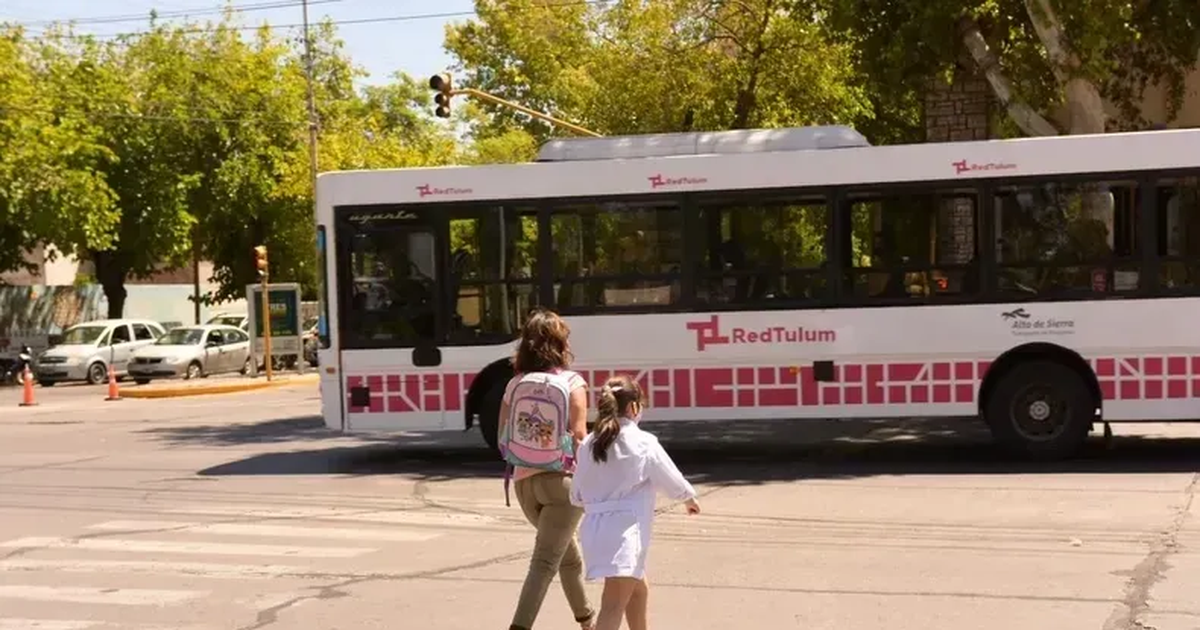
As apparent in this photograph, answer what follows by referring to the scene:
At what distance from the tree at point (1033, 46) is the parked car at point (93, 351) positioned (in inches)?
953

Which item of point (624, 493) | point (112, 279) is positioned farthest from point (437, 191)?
point (112, 279)

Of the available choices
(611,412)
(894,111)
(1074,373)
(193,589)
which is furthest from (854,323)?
(894,111)

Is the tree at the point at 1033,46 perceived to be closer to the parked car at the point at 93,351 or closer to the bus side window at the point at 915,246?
the bus side window at the point at 915,246

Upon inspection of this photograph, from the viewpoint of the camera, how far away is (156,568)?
397 inches

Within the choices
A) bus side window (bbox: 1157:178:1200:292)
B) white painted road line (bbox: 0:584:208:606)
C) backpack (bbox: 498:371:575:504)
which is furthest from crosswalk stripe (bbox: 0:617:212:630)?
bus side window (bbox: 1157:178:1200:292)

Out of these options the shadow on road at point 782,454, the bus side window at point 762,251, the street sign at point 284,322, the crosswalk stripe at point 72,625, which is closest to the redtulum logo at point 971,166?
the bus side window at point 762,251

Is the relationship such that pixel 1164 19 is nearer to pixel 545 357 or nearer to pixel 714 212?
pixel 714 212

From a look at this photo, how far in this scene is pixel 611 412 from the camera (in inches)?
254

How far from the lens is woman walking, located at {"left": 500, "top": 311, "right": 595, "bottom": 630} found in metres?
7.00

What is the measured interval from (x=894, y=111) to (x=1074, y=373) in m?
16.5

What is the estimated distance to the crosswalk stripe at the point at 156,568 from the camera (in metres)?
9.80

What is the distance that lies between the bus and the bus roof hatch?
0.09ft

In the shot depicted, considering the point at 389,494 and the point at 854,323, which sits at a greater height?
the point at 854,323

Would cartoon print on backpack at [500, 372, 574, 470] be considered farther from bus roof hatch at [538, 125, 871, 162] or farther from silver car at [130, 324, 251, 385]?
silver car at [130, 324, 251, 385]
